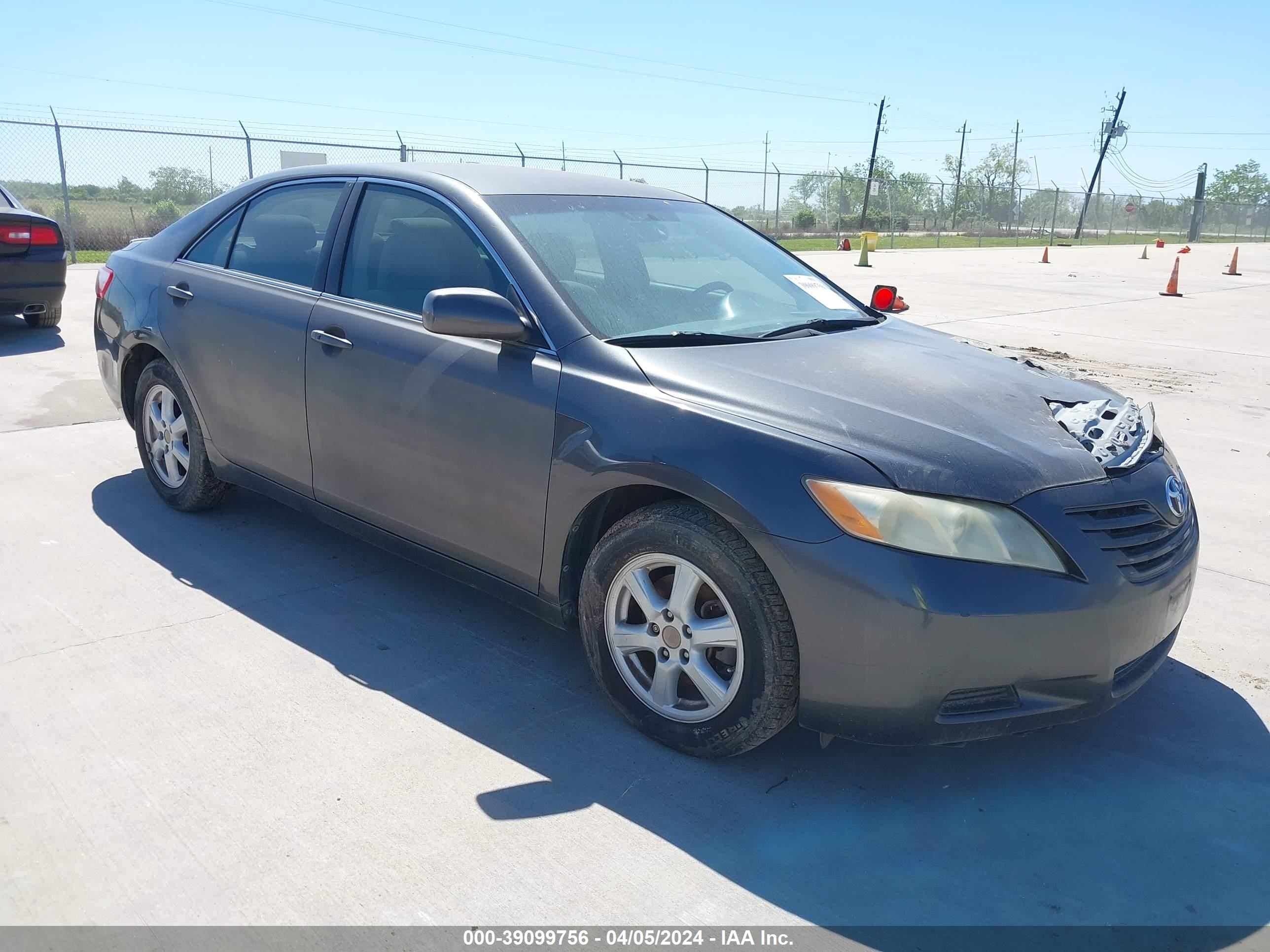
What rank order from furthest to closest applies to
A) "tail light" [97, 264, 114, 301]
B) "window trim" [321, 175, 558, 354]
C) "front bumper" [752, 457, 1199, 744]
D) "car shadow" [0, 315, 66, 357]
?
1. "car shadow" [0, 315, 66, 357]
2. "tail light" [97, 264, 114, 301]
3. "window trim" [321, 175, 558, 354]
4. "front bumper" [752, 457, 1199, 744]

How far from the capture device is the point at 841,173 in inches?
1334

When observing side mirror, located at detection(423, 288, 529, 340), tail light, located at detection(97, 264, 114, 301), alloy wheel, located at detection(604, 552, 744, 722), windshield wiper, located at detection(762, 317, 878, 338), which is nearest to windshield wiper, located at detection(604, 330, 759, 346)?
windshield wiper, located at detection(762, 317, 878, 338)

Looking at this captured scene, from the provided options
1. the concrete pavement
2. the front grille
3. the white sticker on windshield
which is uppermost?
the white sticker on windshield

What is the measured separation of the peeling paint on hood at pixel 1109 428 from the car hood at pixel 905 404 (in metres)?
0.04

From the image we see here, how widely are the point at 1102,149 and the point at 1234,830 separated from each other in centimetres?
7145

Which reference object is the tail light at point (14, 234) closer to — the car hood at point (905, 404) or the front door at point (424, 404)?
the front door at point (424, 404)

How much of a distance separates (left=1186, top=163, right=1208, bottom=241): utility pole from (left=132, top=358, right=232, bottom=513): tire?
2253 inches

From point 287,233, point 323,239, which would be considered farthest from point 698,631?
point 287,233

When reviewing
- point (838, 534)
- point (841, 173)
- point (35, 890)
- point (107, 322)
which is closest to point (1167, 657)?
point (838, 534)

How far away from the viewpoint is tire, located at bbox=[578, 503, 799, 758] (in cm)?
279

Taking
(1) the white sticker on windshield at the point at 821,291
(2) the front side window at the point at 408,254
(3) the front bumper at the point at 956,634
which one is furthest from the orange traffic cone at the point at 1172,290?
(3) the front bumper at the point at 956,634

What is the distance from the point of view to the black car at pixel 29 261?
8766 mm

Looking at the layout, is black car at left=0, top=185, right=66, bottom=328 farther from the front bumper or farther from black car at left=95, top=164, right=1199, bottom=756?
the front bumper

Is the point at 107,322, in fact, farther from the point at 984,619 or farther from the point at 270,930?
the point at 984,619
